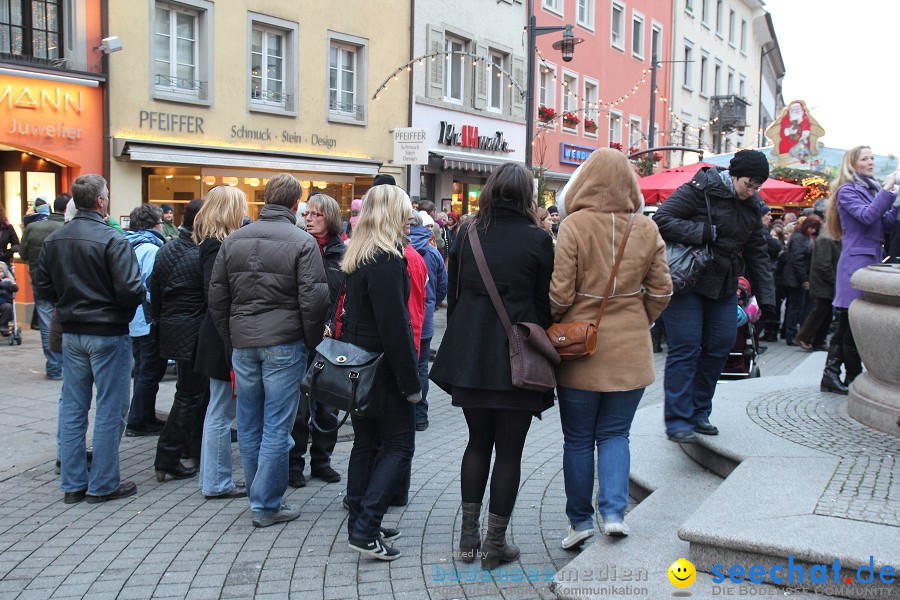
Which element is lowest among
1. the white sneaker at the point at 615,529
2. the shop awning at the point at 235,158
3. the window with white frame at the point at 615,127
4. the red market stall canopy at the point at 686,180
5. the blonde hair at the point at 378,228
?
the white sneaker at the point at 615,529

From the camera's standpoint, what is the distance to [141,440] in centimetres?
688

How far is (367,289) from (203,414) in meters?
2.30

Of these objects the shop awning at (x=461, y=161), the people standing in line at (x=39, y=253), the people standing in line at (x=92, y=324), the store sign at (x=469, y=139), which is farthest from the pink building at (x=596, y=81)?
the people standing in line at (x=92, y=324)

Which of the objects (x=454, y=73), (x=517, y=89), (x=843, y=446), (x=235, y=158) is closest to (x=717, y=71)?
(x=517, y=89)

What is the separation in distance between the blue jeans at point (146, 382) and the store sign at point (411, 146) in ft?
41.1

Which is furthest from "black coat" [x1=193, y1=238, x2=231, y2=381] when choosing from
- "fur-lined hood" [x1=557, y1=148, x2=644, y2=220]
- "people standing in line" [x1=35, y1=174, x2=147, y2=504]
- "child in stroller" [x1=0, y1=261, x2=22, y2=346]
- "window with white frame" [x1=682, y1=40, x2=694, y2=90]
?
"window with white frame" [x1=682, y1=40, x2=694, y2=90]

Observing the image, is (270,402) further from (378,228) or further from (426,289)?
(426,289)

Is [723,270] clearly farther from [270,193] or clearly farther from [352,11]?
[352,11]

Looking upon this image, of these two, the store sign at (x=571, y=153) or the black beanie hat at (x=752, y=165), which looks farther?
the store sign at (x=571, y=153)

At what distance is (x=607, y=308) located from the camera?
160 inches

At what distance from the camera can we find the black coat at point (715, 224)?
5031mm

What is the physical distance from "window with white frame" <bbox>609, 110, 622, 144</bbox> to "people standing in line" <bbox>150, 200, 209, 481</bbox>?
28.3 m

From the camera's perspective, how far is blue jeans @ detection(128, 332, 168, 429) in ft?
22.6

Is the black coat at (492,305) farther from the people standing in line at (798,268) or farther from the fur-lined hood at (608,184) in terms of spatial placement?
the people standing in line at (798,268)
